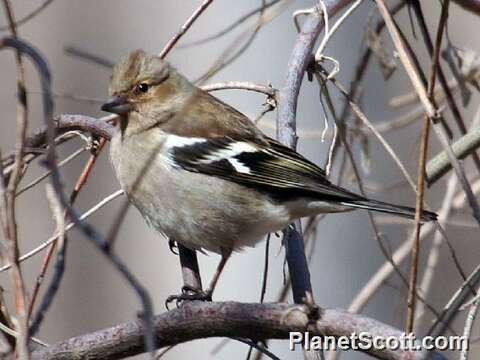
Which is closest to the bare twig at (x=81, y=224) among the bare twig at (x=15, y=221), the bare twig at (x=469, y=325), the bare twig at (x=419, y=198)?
the bare twig at (x=15, y=221)

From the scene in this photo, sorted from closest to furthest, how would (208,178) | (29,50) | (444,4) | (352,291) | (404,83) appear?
1. (29,50)
2. (444,4)
3. (208,178)
4. (352,291)
5. (404,83)

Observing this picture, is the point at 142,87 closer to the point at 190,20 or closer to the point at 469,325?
the point at 190,20

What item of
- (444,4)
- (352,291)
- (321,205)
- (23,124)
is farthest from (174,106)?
(352,291)

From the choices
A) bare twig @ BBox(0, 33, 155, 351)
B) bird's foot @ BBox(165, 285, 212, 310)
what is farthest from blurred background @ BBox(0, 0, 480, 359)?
bare twig @ BBox(0, 33, 155, 351)

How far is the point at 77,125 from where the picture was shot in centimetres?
319

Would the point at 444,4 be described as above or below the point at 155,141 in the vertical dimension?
below

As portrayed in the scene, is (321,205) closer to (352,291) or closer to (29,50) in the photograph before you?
(29,50)

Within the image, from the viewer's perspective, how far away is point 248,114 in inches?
212

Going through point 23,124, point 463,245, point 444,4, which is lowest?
point 23,124

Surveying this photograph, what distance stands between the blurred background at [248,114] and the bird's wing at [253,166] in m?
1.79

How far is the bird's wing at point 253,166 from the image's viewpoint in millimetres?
3357

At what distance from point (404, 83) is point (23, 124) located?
19.3 ft

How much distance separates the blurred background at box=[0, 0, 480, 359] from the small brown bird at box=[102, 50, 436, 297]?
1.77m

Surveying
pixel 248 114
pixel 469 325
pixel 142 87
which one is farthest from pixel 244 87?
pixel 248 114
